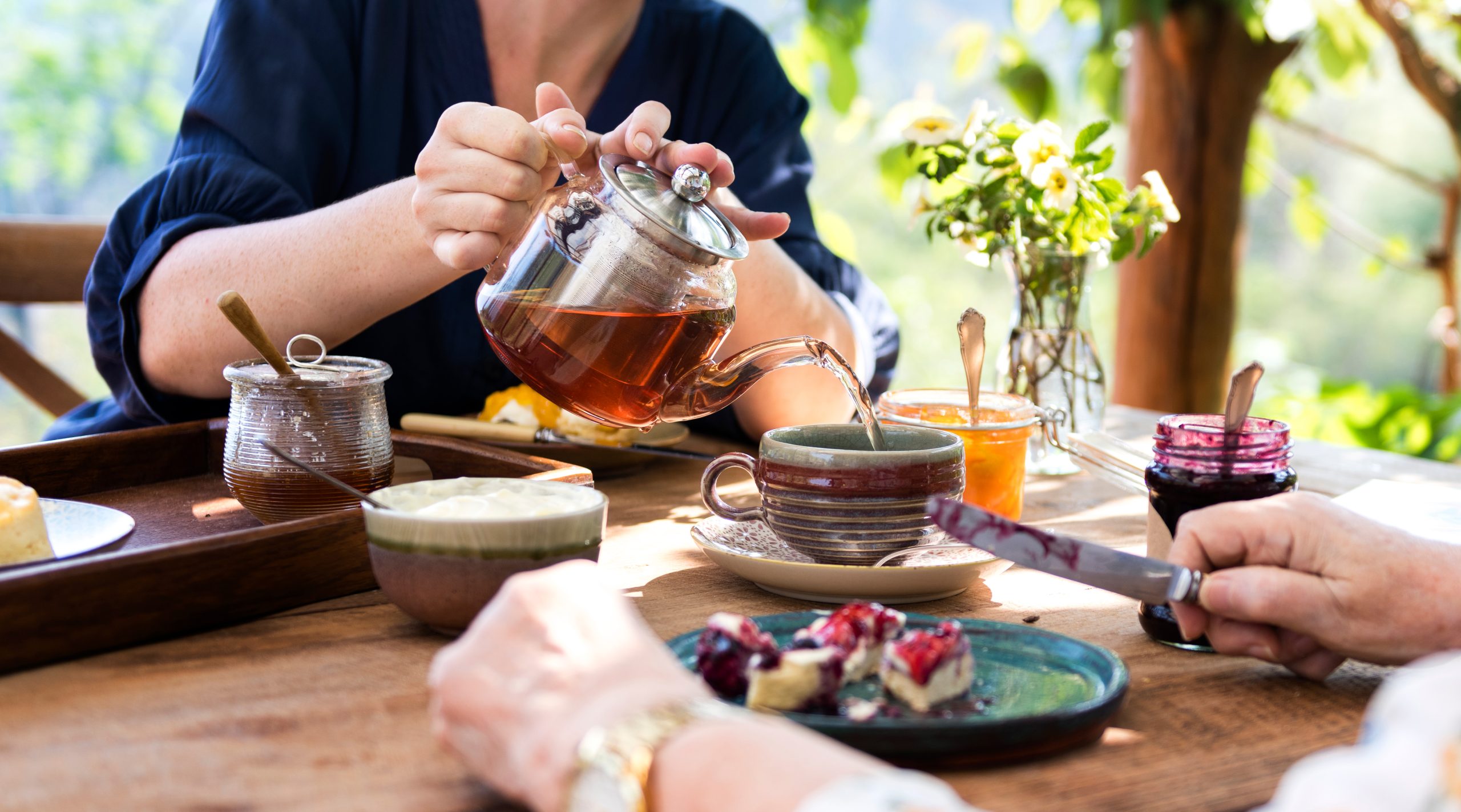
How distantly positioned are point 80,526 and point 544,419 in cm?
47

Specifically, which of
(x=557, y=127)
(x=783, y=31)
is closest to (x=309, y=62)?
(x=557, y=127)

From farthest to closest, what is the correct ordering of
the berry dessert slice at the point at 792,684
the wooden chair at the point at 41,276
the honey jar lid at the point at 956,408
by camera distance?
the wooden chair at the point at 41,276, the honey jar lid at the point at 956,408, the berry dessert slice at the point at 792,684

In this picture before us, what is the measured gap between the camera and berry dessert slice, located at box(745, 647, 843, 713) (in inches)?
23.6

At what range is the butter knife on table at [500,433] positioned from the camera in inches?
47.3

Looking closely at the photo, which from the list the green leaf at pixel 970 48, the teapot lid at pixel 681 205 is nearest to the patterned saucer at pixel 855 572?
the teapot lid at pixel 681 205

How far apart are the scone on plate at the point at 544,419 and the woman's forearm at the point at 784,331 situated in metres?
0.23

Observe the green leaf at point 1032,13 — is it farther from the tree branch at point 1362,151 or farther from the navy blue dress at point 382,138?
the navy blue dress at point 382,138

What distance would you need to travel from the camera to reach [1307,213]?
3117mm

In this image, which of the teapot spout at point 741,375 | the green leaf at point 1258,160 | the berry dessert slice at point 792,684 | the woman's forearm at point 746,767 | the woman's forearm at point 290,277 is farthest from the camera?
the green leaf at point 1258,160

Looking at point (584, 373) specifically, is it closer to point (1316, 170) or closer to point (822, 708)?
point (822, 708)

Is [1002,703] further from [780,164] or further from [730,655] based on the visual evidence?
[780,164]

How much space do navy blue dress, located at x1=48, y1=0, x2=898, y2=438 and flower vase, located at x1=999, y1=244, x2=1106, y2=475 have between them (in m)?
0.25

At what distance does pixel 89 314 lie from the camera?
1.28 metres

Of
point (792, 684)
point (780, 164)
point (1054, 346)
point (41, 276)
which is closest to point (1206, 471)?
point (792, 684)
